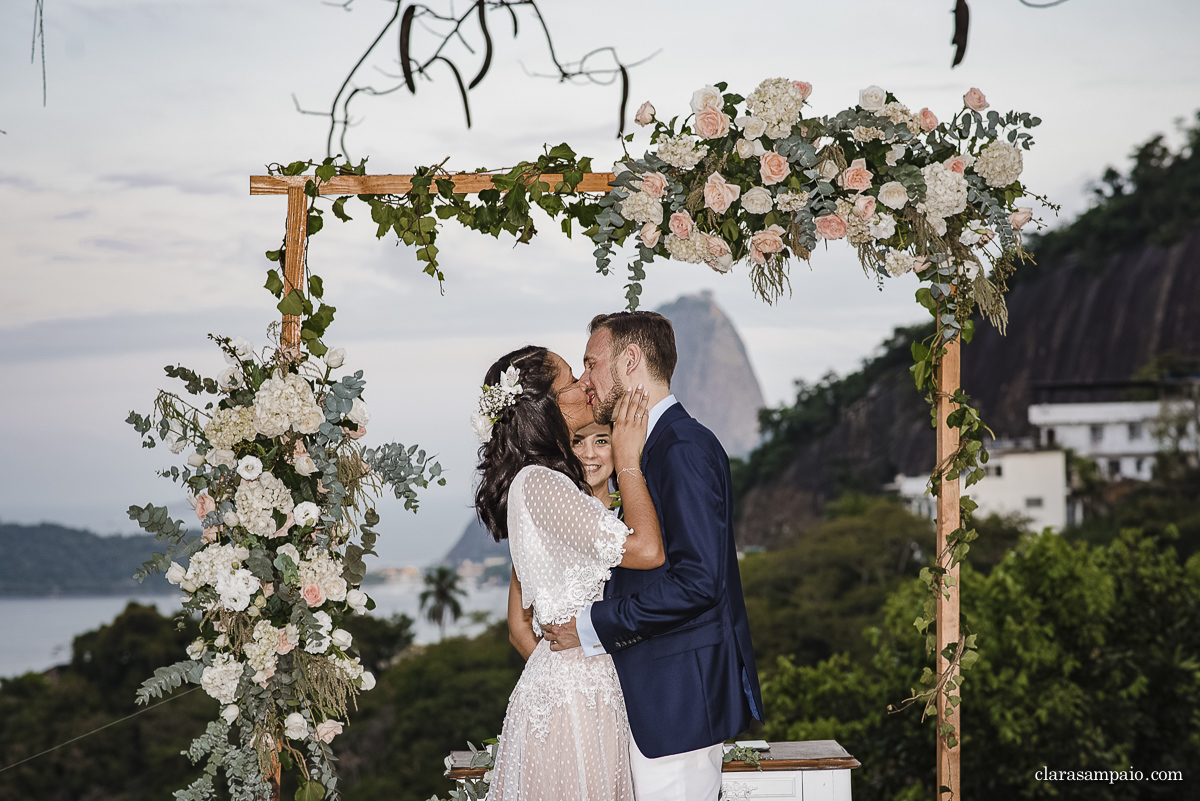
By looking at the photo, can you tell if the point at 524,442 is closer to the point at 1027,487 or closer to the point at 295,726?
the point at 295,726

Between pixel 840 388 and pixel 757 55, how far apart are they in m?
17.4

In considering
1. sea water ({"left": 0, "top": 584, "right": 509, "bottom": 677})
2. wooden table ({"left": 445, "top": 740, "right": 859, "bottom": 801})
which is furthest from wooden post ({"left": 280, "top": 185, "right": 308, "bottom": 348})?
sea water ({"left": 0, "top": 584, "right": 509, "bottom": 677})

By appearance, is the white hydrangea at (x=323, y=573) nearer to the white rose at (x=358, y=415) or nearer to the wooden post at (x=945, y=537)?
the white rose at (x=358, y=415)

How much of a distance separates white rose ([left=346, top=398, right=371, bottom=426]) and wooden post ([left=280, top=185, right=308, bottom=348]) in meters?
0.32

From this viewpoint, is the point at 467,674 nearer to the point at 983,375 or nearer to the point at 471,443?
the point at 983,375

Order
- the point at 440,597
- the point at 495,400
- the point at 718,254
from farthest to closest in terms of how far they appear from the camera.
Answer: the point at 440,597
the point at 718,254
the point at 495,400

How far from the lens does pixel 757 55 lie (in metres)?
21.1

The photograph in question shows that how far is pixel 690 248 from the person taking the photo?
12.0 ft

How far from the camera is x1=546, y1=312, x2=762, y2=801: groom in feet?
8.59

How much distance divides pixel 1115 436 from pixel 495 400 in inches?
1211

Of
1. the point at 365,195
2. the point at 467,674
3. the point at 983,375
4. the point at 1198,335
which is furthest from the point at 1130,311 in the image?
the point at 365,195

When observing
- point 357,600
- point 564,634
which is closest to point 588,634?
point 564,634

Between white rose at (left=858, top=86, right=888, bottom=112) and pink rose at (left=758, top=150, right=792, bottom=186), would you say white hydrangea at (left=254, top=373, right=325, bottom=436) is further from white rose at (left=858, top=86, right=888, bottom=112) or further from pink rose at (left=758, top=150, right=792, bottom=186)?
white rose at (left=858, top=86, right=888, bottom=112)

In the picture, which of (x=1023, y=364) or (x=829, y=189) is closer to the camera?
(x=829, y=189)
